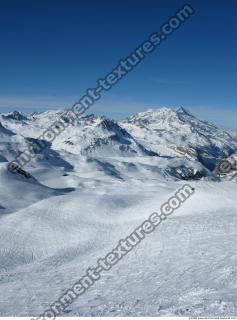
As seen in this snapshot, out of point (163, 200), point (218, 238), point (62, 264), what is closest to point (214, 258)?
point (218, 238)

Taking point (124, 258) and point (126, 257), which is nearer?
point (124, 258)

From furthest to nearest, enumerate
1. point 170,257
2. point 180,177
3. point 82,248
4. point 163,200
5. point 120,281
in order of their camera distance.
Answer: point 180,177 < point 163,200 < point 82,248 < point 170,257 < point 120,281

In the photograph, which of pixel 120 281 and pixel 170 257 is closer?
pixel 120 281

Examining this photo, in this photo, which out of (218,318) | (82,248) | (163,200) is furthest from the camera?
(163,200)

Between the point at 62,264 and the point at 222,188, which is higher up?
the point at 222,188

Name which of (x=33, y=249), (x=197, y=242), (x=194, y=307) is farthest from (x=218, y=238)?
(x=33, y=249)

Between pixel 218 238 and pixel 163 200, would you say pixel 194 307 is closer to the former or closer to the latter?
pixel 218 238

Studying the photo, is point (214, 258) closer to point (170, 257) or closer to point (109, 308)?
point (170, 257)
